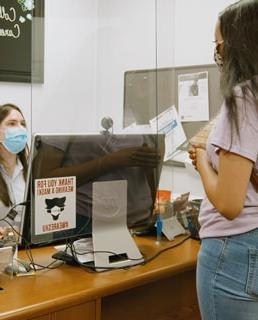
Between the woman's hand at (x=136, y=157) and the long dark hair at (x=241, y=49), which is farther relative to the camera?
the woman's hand at (x=136, y=157)

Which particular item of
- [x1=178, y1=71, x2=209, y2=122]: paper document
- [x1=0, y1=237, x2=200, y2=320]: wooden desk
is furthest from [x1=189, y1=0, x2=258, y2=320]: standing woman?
[x1=178, y1=71, x2=209, y2=122]: paper document

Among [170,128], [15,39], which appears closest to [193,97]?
[170,128]

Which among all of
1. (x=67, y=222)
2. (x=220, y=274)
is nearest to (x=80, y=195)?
(x=67, y=222)

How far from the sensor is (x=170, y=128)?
8.04 ft

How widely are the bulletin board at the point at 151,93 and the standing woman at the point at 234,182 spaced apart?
2.44 feet

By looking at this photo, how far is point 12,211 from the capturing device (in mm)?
1890

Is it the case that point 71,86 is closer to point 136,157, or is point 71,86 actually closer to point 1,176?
point 136,157

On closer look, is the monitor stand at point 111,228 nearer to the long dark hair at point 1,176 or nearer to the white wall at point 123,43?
the white wall at point 123,43

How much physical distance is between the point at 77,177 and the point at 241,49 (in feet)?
2.30

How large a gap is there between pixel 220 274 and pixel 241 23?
65 centimetres

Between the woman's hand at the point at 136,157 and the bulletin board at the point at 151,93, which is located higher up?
the bulletin board at the point at 151,93

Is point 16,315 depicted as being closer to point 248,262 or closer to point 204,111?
point 248,262

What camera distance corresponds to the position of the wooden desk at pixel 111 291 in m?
1.29

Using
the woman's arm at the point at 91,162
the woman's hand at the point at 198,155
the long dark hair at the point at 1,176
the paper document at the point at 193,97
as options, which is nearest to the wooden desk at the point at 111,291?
the woman's arm at the point at 91,162
